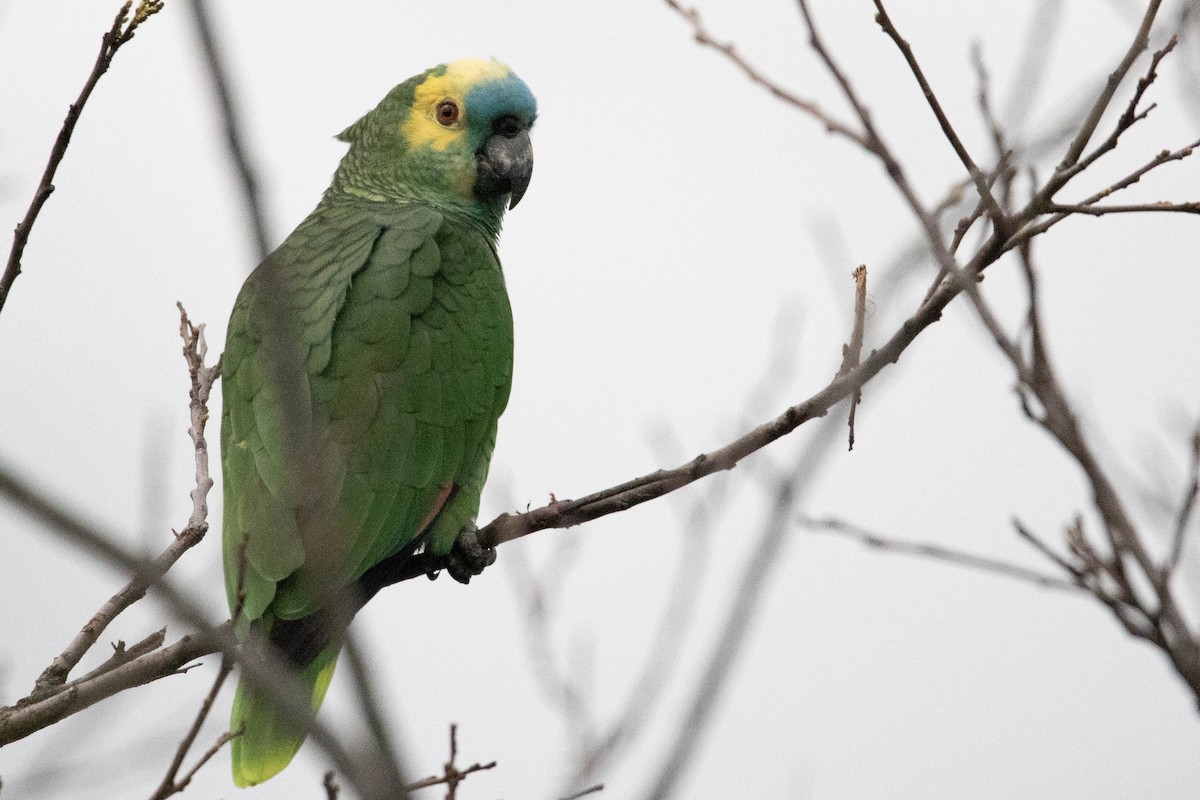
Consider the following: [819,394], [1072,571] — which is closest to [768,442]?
[819,394]

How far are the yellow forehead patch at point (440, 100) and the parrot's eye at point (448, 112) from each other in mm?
14

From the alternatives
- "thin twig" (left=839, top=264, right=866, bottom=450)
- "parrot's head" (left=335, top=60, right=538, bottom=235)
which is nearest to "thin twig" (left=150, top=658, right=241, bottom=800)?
"thin twig" (left=839, top=264, right=866, bottom=450)

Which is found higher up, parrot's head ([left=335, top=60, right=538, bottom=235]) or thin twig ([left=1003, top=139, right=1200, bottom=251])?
parrot's head ([left=335, top=60, right=538, bottom=235])

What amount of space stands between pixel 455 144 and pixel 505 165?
227mm

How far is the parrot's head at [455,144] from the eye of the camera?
467 centimetres

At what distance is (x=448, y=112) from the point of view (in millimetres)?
4754

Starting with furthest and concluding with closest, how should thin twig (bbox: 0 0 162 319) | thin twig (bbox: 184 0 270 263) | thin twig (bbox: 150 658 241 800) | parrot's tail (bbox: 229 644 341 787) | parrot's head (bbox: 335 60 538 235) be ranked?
1. parrot's head (bbox: 335 60 538 235)
2. parrot's tail (bbox: 229 644 341 787)
3. thin twig (bbox: 0 0 162 319)
4. thin twig (bbox: 150 658 241 800)
5. thin twig (bbox: 184 0 270 263)

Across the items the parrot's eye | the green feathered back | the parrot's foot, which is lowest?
the parrot's foot

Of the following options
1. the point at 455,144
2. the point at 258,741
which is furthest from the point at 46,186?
the point at 455,144

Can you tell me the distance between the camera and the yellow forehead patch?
471 cm

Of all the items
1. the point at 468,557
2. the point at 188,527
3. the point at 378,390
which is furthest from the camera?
the point at 468,557

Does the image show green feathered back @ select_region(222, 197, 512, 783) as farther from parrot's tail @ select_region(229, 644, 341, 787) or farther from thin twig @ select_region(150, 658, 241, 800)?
thin twig @ select_region(150, 658, 241, 800)

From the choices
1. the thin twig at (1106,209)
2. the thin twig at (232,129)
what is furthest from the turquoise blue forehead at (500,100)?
the thin twig at (232,129)

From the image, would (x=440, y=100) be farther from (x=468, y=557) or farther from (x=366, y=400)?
(x=468, y=557)
